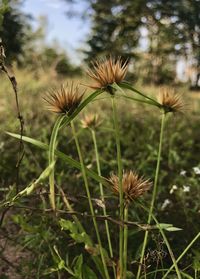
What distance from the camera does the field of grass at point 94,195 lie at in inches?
71.4

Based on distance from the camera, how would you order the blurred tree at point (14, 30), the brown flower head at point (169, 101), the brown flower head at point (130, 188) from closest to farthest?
the brown flower head at point (130, 188), the brown flower head at point (169, 101), the blurred tree at point (14, 30)

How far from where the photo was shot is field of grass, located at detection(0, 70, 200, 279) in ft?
5.95

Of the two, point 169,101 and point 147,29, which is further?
point 147,29

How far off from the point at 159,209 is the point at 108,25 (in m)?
9.54

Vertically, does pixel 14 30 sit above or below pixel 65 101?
above

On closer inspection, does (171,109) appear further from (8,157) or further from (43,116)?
(43,116)

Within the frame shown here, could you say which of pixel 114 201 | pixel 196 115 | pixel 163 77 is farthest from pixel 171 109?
pixel 163 77

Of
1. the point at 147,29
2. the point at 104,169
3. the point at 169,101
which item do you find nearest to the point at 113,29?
the point at 147,29

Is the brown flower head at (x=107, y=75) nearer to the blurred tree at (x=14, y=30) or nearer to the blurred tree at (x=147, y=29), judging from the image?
the blurred tree at (x=147, y=29)

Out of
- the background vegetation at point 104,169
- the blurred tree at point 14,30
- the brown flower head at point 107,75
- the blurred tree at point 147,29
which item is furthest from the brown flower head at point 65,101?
the blurred tree at point 14,30

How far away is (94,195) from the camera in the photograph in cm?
317

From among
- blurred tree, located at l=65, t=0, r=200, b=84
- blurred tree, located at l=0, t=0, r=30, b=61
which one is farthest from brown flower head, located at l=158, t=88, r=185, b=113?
blurred tree, located at l=0, t=0, r=30, b=61

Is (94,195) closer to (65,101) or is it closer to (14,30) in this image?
(65,101)

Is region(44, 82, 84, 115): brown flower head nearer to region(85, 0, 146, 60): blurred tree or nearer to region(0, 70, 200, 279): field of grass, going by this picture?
region(0, 70, 200, 279): field of grass
